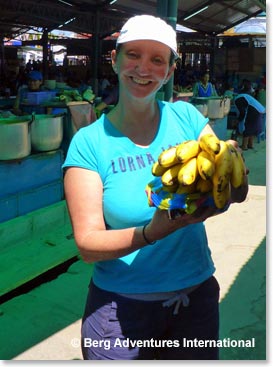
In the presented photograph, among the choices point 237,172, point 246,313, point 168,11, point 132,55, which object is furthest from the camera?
point 168,11

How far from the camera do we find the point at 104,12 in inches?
523

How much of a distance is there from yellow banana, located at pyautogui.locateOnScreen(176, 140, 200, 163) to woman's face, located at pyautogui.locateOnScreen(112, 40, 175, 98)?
226 millimetres

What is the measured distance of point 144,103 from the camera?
4.89 feet

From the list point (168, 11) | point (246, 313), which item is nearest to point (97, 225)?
point (246, 313)

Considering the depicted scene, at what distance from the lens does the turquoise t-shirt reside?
1.41 meters

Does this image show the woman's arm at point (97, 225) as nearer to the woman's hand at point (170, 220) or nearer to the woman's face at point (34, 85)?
the woman's hand at point (170, 220)

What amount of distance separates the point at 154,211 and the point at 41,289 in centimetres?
253

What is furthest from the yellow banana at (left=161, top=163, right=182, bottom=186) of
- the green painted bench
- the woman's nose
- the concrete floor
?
the green painted bench

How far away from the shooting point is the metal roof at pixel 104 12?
1207cm

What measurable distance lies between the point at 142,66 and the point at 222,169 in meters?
0.41

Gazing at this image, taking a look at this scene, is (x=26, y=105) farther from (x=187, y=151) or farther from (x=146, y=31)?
(x=187, y=151)

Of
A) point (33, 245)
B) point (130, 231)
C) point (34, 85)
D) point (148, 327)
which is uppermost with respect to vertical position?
point (34, 85)

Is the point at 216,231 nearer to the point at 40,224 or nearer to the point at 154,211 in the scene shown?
the point at 40,224

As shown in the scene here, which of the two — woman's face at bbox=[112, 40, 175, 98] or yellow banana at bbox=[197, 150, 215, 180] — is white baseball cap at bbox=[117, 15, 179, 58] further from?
yellow banana at bbox=[197, 150, 215, 180]
